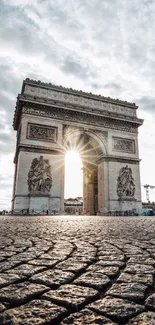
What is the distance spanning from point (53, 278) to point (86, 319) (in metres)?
0.50

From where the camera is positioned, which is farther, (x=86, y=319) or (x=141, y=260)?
(x=141, y=260)

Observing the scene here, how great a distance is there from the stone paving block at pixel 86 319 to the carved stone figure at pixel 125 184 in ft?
56.5

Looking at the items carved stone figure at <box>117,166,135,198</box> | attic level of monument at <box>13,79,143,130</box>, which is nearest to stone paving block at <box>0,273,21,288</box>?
attic level of monument at <box>13,79,143,130</box>

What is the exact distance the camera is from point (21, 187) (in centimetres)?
1493

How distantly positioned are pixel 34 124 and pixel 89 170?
7.84 meters

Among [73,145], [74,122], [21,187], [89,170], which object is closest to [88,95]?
[74,122]

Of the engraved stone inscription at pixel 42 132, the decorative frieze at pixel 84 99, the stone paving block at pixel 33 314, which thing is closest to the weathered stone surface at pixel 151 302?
the stone paving block at pixel 33 314

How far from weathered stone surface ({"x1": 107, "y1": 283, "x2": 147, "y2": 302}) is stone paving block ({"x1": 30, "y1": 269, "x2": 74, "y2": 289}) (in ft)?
0.90

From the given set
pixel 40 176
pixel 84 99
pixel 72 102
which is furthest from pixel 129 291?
pixel 84 99

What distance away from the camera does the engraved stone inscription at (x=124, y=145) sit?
19.0 m

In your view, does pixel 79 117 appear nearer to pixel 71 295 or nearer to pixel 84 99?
pixel 84 99

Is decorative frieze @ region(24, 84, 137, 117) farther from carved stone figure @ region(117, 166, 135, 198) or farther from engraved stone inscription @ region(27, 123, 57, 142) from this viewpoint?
carved stone figure @ region(117, 166, 135, 198)

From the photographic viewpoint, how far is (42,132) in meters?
16.6

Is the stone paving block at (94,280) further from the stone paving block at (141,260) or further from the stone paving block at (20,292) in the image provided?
the stone paving block at (141,260)
